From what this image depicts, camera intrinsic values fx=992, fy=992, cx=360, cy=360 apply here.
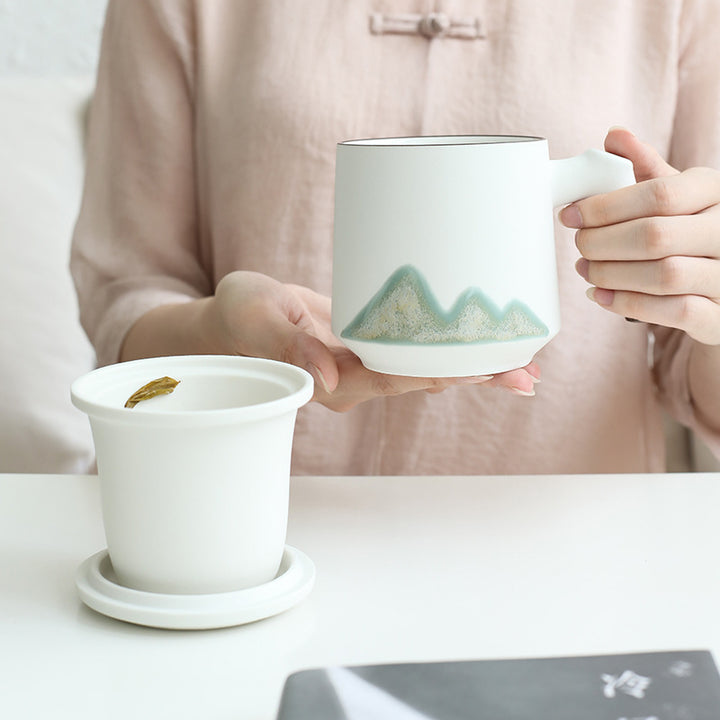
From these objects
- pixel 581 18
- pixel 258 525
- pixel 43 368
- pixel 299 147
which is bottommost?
pixel 43 368

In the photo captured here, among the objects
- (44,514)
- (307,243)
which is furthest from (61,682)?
(307,243)

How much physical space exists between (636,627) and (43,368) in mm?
851

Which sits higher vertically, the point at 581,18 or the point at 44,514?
the point at 581,18

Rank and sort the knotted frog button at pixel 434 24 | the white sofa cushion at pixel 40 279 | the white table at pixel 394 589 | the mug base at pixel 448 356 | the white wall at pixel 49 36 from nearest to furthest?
the white table at pixel 394 589, the mug base at pixel 448 356, the knotted frog button at pixel 434 24, the white sofa cushion at pixel 40 279, the white wall at pixel 49 36

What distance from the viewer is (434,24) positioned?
33.9 inches

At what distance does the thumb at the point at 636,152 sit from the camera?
601mm

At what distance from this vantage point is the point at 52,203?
1.22 metres

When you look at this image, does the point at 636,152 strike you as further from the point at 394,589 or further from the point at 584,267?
the point at 394,589

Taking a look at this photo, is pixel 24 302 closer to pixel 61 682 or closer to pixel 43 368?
pixel 43 368

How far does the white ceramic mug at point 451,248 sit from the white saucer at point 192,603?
14 centimetres

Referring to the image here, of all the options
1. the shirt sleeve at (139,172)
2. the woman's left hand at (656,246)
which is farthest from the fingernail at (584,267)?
the shirt sleeve at (139,172)

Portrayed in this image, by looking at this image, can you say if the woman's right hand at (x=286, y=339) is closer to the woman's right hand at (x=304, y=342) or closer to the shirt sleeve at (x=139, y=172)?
the woman's right hand at (x=304, y=342)

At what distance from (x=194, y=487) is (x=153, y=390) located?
7 cm

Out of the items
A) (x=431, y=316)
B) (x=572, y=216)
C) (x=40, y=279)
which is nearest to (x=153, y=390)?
(x=431, y=316)
